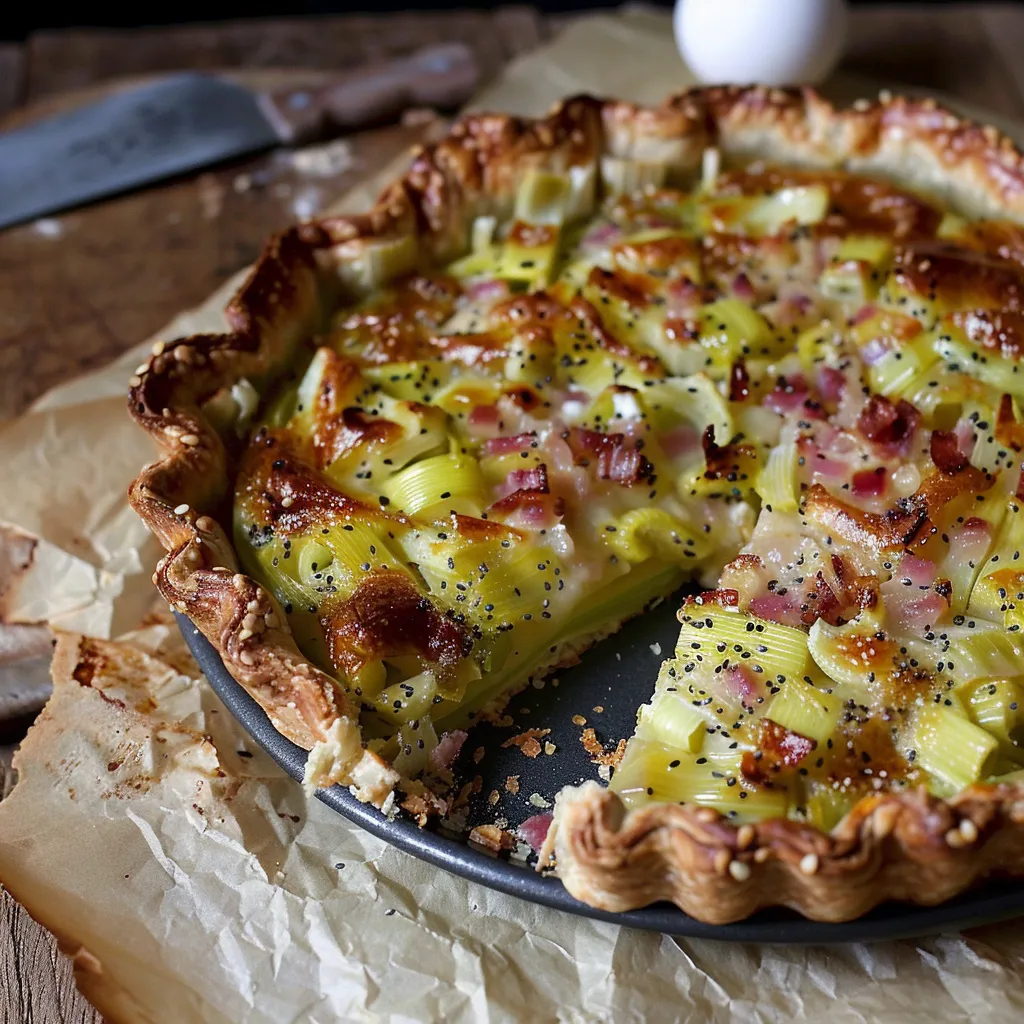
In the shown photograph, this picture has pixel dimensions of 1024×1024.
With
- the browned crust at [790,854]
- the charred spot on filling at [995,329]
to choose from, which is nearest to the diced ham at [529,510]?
the browned crust at [790,854]

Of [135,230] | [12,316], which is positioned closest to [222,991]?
[12,316]

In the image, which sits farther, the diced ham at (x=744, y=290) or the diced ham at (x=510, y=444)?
the diced ham at (x=744, y=290)

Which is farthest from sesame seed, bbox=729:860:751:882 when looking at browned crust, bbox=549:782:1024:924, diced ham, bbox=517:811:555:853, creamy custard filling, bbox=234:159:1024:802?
diced ham, bbox=517:811:555:853

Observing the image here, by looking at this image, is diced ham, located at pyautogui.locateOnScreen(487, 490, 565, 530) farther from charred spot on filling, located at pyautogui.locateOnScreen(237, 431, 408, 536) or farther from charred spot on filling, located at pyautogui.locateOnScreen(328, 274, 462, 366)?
charred spot on filling, located at pyautogui.locateOnScreen(328, 274, 462, 366)

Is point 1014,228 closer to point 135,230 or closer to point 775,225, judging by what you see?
point 775,225

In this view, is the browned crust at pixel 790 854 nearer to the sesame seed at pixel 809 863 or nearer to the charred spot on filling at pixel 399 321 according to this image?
the sesame seed at pixel 809 863

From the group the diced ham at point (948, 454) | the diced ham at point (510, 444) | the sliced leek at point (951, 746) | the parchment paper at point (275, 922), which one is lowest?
the parchment paper at point (275, 922)

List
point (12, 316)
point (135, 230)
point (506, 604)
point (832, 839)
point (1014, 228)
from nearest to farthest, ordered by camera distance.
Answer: point (832, 839), point (506, 604), point (1014, 228), point (12, 316), point (135, 230)
